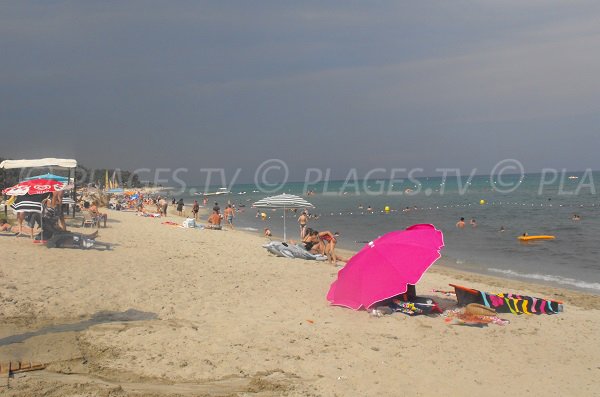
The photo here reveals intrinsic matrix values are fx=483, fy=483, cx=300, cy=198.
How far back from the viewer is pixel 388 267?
760 centimetres

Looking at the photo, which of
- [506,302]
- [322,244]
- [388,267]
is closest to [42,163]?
[322,244]

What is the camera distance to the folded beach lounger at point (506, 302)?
7.95 meters

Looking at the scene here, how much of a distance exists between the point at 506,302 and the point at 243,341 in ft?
14.8

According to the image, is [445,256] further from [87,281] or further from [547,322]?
[87,281]

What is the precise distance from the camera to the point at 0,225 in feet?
42.1

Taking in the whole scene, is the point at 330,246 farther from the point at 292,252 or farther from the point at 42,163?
the point at 42,163

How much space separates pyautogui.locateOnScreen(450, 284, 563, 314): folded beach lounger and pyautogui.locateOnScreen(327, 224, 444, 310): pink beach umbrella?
106cm

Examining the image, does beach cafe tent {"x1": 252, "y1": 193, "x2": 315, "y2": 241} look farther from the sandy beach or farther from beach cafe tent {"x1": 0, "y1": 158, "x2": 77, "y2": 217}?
the sandy beach

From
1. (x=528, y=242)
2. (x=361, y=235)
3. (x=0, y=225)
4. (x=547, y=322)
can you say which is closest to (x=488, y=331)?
(x=547, y=322)

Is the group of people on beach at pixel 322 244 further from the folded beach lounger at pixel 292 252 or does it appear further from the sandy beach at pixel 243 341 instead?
the sandy beach at pixel 243 341

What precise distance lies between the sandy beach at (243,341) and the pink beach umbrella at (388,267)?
0.98 feet

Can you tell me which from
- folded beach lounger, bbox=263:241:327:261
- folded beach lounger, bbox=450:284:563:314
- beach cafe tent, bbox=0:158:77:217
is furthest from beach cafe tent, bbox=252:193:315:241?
folded beach lounger, bbox=450:284:563:314

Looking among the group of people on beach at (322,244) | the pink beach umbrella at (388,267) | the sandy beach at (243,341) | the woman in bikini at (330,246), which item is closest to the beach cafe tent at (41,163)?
the sandy beach at (243,341)

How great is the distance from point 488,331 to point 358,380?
2756 millimetres
